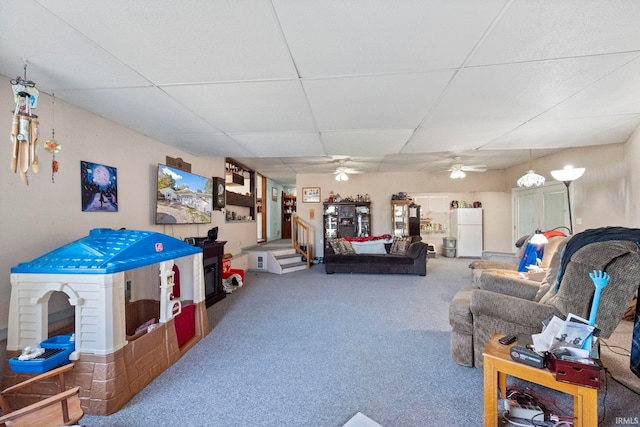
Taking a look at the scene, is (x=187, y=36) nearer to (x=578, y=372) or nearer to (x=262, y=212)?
(x=578, y=372)

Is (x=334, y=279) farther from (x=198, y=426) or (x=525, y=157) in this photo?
(x=525, y=157)

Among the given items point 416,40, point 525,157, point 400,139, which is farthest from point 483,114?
point 525,157

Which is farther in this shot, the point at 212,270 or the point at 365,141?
the point at 212,270

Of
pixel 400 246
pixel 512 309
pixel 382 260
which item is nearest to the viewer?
pixel 512 309

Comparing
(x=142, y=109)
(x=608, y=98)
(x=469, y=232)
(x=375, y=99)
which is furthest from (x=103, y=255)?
(x=469, y=232)

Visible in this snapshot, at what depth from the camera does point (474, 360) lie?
2197 millimetres

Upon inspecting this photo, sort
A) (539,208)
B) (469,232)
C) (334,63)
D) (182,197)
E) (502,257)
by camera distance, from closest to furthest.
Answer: (334,63)
(182,197)
(502,257)
(539,208)
(469,232)

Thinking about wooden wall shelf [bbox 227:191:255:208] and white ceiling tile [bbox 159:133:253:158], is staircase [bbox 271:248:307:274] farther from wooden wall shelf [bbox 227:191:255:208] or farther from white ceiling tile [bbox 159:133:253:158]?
white ceiling tile [bbox 159:133:253:158]

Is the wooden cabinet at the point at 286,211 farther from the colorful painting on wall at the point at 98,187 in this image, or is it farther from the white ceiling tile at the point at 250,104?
the colorful painting on wall at the point at 98,187

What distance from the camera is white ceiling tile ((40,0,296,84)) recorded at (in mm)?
1327

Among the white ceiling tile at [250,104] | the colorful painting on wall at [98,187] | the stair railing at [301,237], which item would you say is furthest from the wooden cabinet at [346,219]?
the colorful painting on wall at [98,187]

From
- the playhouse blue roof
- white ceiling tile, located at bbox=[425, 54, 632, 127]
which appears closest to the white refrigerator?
white ceiling tile, located at bbox=[425, 54, 632, 127]

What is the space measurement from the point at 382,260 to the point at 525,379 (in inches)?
172

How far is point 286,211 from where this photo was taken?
10953 mm
